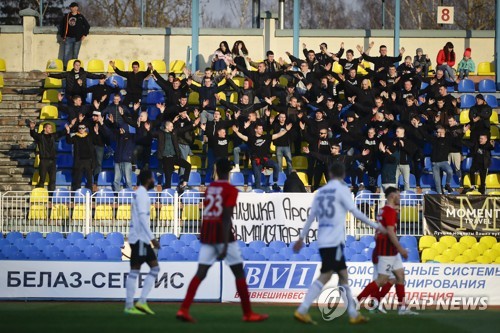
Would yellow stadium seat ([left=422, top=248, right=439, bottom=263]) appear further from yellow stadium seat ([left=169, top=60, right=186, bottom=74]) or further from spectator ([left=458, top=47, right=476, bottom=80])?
yellow stadium seat ([left=169, top=60, right=186, bottom=74])

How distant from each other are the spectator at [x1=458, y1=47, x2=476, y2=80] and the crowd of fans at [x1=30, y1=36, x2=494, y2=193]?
99.9 inches

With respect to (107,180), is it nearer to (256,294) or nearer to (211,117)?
(211,117)

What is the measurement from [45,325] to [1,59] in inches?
746

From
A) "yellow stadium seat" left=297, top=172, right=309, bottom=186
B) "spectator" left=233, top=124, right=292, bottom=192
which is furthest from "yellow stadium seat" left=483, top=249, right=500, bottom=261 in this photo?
"spectator" left=233, top=124, right=292, bottom=192

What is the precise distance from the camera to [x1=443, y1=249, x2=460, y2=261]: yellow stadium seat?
22.6 m

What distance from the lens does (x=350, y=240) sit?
2275cm

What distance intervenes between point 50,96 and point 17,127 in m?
1.37

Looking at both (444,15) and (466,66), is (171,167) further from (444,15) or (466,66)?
(444,15)

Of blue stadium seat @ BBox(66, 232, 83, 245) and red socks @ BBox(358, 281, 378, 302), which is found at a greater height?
blue stadium seat @ BBox(66, 232, 83, 245)

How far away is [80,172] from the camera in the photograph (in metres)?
25.7

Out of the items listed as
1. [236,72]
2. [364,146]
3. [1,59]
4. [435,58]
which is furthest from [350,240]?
[1,59]

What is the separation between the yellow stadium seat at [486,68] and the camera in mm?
31719

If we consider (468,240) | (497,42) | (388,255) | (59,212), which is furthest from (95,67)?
(388,255)

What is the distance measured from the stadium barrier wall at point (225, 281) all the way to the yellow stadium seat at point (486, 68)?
1214 cm
